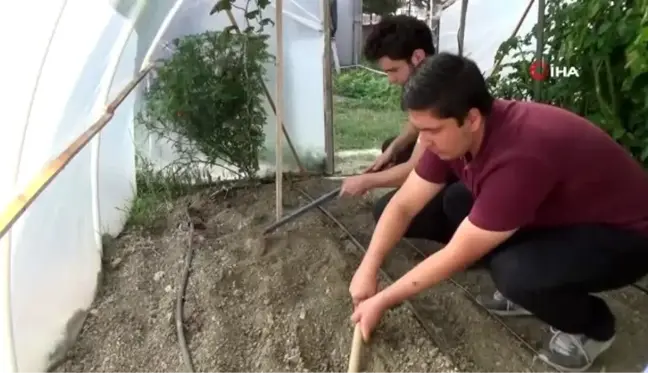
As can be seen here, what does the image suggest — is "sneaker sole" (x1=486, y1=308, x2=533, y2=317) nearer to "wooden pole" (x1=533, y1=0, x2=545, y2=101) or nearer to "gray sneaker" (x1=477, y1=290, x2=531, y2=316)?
"gray sneaker" (x1=477, y1=290, x2=531, y2=316)

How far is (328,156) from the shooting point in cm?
393

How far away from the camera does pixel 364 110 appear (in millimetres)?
5480

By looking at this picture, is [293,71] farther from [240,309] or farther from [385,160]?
[240,309]

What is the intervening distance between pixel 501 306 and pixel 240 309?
87cm

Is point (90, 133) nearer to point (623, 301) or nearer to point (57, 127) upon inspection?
point (57, 127)

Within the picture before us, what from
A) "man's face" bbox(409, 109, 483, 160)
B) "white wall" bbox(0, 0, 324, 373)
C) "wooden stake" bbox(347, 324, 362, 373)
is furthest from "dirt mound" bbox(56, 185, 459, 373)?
"man's face" bbox(409, 109, 483, 160)

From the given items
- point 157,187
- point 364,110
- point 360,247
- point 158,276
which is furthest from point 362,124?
point 158,276

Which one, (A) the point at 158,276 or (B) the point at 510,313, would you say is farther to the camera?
(A) the point at 158,276

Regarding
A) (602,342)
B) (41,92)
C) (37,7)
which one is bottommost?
(602,342)

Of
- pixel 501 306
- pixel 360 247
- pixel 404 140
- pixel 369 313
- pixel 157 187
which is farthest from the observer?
pixel 157 187

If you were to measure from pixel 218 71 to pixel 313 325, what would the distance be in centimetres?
148

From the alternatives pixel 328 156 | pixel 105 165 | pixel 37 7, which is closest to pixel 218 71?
pixel 105 165

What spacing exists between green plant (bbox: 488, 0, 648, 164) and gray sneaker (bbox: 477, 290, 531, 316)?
2.22 ft

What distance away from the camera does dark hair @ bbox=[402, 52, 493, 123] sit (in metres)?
1.46
